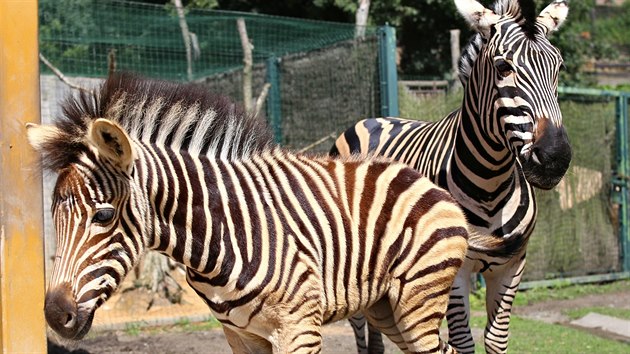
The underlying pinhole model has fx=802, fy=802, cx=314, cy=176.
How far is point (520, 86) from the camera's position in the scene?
15.4 ft

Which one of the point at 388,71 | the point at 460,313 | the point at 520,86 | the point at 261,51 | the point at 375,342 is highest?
the point at 261,51

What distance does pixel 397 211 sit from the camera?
4023mm

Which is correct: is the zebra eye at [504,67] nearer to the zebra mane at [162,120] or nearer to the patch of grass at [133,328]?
the zebra mane at [162,120]

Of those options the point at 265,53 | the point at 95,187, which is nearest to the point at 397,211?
the point at 95,187

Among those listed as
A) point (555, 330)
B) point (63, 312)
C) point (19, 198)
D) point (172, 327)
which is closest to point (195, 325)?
point (172, 327)

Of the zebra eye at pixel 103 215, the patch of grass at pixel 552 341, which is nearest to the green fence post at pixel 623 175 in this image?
the patch of grass at pixel 552 341

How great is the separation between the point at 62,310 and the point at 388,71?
21.2 ft

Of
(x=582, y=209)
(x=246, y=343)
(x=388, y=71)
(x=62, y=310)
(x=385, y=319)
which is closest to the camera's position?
(x=62, y=310)

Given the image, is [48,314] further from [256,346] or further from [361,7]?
[361,7]

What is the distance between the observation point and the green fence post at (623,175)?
11453 mm

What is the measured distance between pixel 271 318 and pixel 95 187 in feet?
3.19

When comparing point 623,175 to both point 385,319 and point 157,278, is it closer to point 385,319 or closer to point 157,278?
point 157,278

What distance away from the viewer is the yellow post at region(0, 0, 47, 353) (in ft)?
13.7

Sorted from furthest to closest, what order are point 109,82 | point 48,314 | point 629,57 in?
point 629,57, point 109,82, point 48,314
